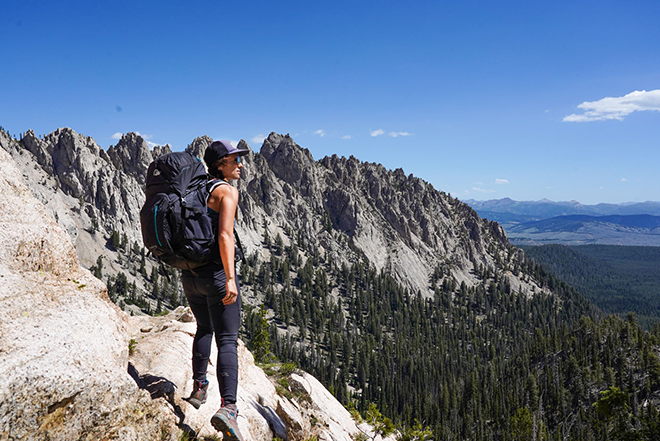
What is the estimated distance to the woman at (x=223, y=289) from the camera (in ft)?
20.0

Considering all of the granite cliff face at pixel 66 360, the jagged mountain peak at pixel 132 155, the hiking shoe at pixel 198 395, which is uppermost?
the jagged mountain peak at pixel 132 155

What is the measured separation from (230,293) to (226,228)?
1098mm

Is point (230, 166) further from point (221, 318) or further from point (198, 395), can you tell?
point (198, 395)

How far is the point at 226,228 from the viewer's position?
6043 mm

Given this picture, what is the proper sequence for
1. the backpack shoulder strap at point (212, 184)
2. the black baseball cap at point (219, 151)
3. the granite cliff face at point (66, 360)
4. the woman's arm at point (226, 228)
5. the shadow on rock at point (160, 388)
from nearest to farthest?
the granite cliff face at point (66, 360) < the woman's arm at point (226, 228) < the backpack shoulder strap at point (212, 184) < the black baseball cap at point (219, 151) < the shadow on rock at point (160, 388)

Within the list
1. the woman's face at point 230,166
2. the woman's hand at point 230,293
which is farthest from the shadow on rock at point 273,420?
the woman's face at point 230,166

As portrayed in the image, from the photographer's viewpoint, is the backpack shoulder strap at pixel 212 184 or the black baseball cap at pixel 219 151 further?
the black baseball cap at pixel 219 151

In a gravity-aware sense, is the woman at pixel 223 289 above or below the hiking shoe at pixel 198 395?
above

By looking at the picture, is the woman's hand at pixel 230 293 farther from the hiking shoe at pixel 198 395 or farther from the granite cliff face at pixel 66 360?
the hiking shoe at pixel 198 395

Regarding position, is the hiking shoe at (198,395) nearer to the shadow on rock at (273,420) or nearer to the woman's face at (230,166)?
the shadow on rock at (273,420)

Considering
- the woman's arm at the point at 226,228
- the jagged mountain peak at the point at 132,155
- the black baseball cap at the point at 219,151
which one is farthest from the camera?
the jagged mountain peak at the point at 132,155

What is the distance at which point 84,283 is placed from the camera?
7359mm

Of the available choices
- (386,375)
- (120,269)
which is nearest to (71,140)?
(120,269)

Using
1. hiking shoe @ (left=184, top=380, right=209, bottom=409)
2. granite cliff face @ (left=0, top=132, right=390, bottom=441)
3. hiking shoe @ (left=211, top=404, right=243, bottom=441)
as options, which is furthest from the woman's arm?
hiking shoe @ (left=184, top=380, right=209, bottom=409)
